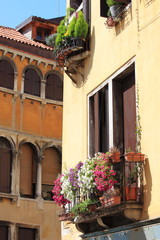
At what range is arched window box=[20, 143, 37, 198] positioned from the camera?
2116cm

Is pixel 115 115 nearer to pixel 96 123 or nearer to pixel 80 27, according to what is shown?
pixel 96 123

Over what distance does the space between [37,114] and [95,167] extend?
40.4 feet

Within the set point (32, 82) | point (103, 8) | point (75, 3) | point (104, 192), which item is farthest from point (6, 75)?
point (104, 192)

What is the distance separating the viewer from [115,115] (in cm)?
1084

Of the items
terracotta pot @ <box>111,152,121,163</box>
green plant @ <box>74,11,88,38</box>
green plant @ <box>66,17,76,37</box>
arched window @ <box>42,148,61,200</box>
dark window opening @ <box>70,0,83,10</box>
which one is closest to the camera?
terracotta pot @ <box>111,152,121,163</box>

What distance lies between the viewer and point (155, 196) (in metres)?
8.96

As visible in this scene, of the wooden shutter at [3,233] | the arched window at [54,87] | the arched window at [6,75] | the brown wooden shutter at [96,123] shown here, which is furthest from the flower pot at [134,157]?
the arched window at [54,87]

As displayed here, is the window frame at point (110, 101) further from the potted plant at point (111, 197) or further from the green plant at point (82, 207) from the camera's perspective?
the potted plant at point (111, 197)

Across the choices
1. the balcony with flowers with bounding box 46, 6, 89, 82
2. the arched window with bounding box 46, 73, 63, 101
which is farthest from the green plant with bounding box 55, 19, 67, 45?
the arched window with bounding box 46, 73, 63, 101

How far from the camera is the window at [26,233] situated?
2040 centimetres

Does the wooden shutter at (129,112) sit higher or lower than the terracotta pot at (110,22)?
lower

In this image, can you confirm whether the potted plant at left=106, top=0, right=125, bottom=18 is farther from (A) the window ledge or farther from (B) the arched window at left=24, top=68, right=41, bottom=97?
(B) the arched window at left=24, top=68, right=41, bottom=97

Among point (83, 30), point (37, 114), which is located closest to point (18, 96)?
point (37, 114)

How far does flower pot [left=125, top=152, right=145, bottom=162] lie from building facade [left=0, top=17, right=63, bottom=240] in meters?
11.5
